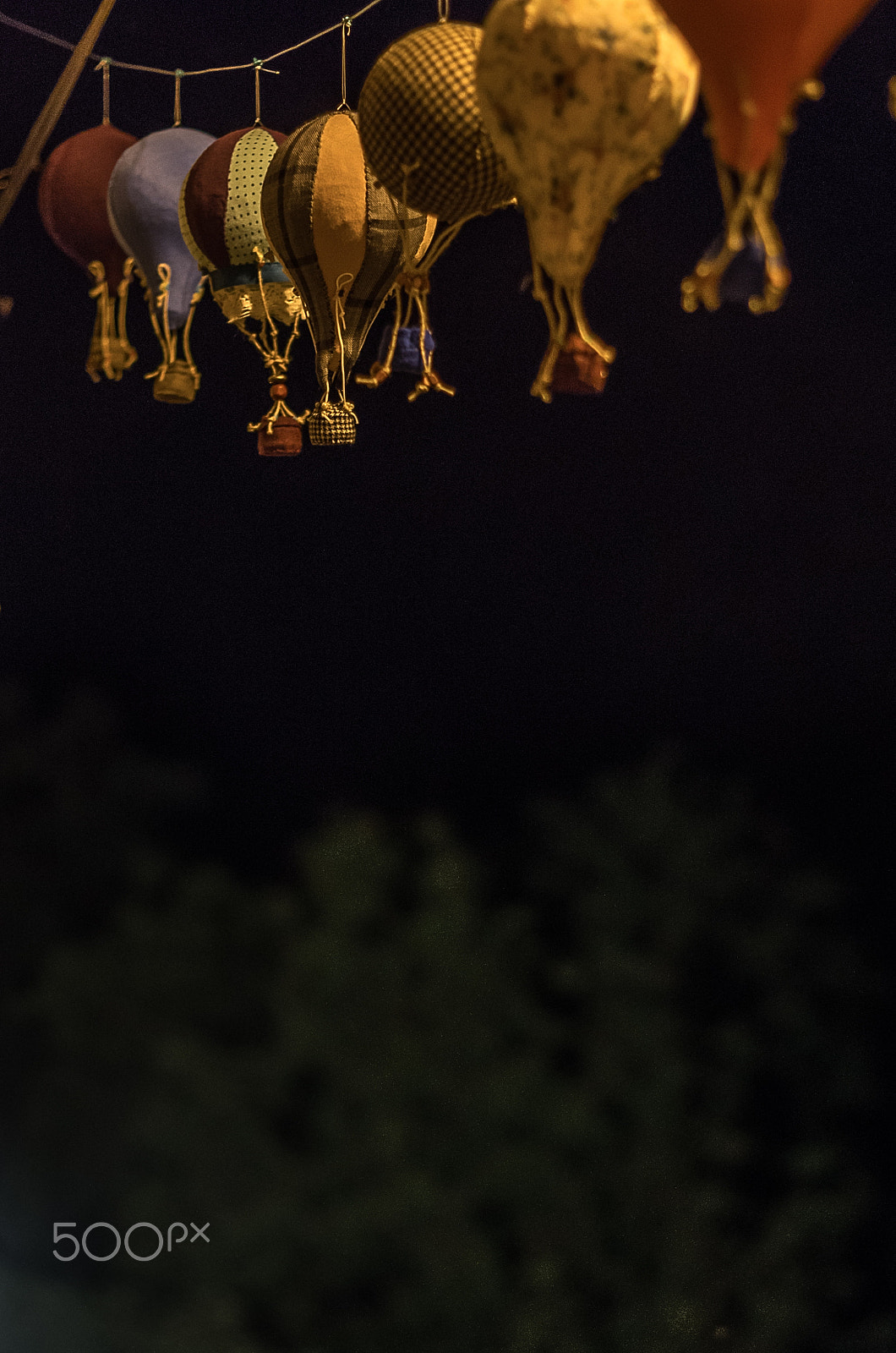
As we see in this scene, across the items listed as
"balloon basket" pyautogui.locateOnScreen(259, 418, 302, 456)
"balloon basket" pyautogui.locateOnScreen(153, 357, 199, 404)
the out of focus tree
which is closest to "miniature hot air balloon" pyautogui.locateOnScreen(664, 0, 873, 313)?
"balloon basket" pyautogui.locateOnScreen(259, 418, 302, 456)

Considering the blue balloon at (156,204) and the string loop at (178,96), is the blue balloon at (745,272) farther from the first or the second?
the string loop at (178,96)

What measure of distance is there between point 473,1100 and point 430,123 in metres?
1.99

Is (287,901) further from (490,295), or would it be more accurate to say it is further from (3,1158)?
(490,295)

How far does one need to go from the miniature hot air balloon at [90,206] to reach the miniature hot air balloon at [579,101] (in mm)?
832

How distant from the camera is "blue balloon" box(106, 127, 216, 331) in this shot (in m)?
1.74

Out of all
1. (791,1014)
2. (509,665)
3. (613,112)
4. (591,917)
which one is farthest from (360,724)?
(613,112)

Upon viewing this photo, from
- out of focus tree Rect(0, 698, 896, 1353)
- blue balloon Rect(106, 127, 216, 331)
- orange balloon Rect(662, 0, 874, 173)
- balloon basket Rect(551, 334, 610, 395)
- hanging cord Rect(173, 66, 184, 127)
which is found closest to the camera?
orange balloon Rect(662, 0, 874, 173)

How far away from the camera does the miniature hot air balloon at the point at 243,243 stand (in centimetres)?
165

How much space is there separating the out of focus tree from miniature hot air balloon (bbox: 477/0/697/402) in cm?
184

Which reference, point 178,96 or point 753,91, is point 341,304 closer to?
point 178,96

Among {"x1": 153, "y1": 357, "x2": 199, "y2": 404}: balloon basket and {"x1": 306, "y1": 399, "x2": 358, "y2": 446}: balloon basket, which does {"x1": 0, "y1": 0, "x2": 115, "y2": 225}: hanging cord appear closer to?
{"x1": 153, "y1": 357, "x2": 199, "y2": 404}: balloon basket

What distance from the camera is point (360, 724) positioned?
298 centimetres

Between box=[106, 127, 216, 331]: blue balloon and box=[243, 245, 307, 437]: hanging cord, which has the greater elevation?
box=[106, 127, 216, 331]: blue balloon

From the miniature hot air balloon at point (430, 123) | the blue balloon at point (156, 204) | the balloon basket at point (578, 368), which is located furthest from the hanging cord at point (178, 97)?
the balloon basket at point (578, 368)
